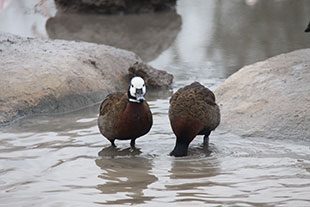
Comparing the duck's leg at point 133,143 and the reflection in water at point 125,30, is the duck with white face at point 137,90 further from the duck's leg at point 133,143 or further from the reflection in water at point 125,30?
the reflection in water at point 125,30

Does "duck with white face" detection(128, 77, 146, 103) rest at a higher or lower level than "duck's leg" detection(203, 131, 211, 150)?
higher

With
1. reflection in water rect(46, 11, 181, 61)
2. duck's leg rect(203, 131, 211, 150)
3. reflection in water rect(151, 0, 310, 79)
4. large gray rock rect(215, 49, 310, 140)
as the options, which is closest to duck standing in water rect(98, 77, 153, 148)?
duck's leg rect(203, 131, 211, 150)

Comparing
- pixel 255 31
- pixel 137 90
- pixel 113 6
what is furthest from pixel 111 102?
pixel 113 6

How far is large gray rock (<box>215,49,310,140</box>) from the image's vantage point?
25.1ft

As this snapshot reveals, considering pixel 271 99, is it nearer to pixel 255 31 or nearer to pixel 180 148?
pixel 180 148

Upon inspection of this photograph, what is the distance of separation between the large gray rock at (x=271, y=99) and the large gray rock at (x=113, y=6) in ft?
28.5

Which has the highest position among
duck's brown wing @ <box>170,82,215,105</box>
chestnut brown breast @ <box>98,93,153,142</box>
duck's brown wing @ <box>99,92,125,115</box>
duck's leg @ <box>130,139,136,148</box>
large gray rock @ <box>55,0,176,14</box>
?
large gray rock @ <box>55,0,176,14</box>

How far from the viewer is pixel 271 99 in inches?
321

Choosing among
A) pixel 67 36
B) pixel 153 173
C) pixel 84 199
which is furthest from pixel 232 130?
pixel 67 36

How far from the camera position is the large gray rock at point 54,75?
9.12 metres

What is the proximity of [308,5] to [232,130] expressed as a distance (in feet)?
31.3

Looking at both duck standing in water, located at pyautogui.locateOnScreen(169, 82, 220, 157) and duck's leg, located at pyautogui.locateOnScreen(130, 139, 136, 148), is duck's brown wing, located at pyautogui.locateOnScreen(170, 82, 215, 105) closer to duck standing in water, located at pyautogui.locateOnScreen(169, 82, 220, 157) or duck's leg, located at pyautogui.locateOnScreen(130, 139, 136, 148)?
duck standing in water, located at pyautogui.locateOnScreen(169, 82, 220, 157)

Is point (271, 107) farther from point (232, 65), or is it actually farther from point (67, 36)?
point (67, 36)

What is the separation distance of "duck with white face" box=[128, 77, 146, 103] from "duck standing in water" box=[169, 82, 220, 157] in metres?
0.35
